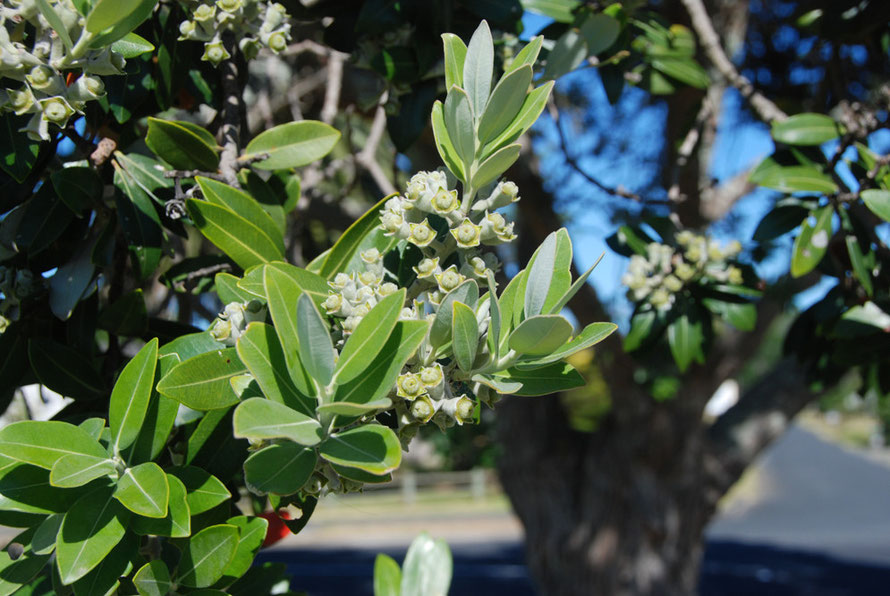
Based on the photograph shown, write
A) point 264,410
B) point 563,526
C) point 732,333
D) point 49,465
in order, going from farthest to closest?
point 563,526 → point 732,333 → point 49,465 → point 264,410

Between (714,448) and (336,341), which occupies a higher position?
(336,341)

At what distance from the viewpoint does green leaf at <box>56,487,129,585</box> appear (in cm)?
70

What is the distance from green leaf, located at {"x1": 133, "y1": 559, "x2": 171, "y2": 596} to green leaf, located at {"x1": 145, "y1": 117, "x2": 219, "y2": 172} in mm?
540

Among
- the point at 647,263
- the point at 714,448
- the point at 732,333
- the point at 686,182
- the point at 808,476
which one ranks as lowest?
the point at 808,476

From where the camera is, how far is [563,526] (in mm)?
3725

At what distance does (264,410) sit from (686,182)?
9.35 ft

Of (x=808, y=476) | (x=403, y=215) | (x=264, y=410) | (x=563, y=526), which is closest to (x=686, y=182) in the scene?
(x=563, y=526)

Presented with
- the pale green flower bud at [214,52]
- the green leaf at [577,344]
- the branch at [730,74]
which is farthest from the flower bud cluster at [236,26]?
the branch at [730,74]

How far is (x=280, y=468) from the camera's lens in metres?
0.68

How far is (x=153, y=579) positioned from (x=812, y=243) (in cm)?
137

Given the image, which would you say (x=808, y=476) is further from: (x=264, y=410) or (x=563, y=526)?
(x=264, y=410)

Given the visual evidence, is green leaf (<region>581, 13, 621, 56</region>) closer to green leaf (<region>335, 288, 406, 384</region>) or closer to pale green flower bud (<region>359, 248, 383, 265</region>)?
pale green flower bud (<region>359, 248, 383, 265</region>)

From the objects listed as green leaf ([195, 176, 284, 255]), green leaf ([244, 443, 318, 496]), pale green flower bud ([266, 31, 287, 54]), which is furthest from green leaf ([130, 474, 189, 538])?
pale green flower bud ([266, 31, 287, 54])

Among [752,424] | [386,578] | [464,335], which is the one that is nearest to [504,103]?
[464,335]
